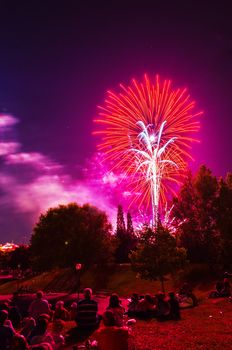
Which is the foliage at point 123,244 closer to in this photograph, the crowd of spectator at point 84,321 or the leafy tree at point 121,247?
the leafy tree at point 121,247

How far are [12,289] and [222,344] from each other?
57033mm

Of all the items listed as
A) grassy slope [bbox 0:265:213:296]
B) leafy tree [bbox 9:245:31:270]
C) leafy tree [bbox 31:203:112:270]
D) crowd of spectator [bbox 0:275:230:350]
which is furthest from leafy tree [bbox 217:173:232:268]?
leafy tree [bbox 9:245:31:270]

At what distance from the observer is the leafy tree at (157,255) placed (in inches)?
1709

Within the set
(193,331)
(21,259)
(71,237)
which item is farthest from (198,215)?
(21,259)

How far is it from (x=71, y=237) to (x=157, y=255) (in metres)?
29.1

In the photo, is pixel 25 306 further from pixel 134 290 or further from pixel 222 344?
pixel 134 290

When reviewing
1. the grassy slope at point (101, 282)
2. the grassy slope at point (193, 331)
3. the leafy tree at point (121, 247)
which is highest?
the leafy tree at point (121, 247)

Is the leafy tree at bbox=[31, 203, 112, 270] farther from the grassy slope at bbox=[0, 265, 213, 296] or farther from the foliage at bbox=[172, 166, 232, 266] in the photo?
the foliage at bbox=[172, 166, 232, 266]

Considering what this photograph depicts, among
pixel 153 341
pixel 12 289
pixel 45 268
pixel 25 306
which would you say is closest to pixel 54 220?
pixel 45 268

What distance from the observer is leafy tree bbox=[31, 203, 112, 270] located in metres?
66.4

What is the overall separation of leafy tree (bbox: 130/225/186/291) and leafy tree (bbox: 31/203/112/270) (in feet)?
69.8

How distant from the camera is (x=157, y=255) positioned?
44.1 m

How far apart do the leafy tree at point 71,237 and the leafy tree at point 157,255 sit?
69.8 feet

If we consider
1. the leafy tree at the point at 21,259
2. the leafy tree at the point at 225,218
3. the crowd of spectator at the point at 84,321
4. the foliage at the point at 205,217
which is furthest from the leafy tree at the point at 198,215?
the leafy tree at the point at 21,259
